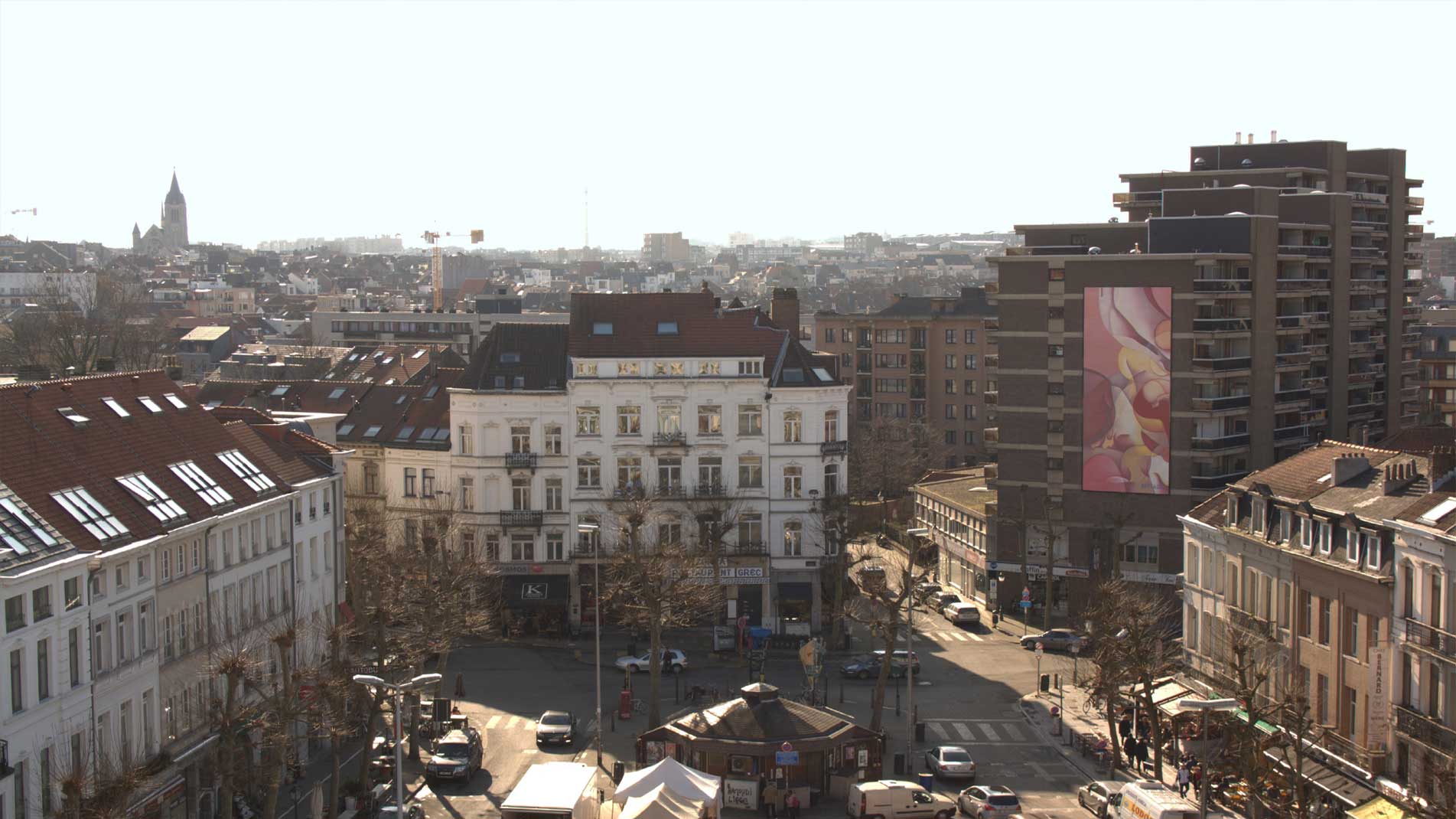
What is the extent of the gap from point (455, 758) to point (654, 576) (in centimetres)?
936

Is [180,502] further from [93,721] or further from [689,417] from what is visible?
[689,417]

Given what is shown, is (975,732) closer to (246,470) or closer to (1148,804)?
(1148,804)

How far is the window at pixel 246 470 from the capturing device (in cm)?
5309

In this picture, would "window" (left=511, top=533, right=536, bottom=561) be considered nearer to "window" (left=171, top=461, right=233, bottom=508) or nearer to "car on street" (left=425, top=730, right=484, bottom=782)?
"car on street" (left=425, top=730, right=484, bottom=782)

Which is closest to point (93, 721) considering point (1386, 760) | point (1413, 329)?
point (1386, 760)

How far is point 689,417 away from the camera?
71250mm

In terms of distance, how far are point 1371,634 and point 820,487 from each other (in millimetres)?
29944

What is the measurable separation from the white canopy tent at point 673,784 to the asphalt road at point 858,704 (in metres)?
5.76

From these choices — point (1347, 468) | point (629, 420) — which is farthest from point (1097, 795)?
point (629, 420)

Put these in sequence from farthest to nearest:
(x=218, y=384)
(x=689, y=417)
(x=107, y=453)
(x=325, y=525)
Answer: (x=218, y=384)
(x=689, y=417)
(x=325, y=525)
(x=107, y=453)

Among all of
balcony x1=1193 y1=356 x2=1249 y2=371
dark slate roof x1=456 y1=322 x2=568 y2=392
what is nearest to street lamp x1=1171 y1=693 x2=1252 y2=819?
balcony x1=1193 y1=356 x2=1249 y2=371

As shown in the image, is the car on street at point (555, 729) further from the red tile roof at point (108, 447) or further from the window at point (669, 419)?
the window at point (669, 419)

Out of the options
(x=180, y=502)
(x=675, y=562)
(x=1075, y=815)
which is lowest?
(x=1075, y=815)

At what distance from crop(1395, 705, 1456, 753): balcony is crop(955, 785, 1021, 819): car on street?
34.2 ft
